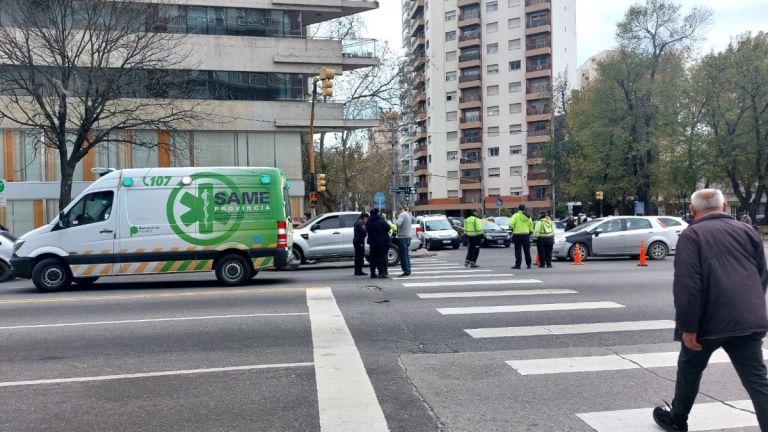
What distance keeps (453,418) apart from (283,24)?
3168cm

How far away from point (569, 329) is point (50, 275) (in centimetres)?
1081

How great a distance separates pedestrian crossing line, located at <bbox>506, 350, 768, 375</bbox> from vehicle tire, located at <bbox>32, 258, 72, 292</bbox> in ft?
35.2

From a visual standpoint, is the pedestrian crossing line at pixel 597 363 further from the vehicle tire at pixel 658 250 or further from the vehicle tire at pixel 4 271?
the vehicle tire at pixel 4 271

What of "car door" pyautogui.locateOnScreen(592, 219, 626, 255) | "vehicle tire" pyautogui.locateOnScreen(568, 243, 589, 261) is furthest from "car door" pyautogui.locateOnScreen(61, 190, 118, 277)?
"car door" pyautogui.locateOnScreen(592, 219, 626, 255)

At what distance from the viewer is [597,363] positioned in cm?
668

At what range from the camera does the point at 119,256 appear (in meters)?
13.6

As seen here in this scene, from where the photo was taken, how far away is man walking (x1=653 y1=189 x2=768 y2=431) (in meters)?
4.04

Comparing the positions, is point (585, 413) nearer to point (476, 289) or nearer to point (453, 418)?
point (453, 418)

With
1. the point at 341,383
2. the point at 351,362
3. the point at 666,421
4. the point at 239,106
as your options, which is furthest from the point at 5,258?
the point at 666,421

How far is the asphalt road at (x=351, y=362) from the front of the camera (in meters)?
5.11

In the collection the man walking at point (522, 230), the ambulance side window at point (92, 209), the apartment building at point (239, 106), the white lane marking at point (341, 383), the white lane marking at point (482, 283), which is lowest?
the white lane marking at point (482, 283)

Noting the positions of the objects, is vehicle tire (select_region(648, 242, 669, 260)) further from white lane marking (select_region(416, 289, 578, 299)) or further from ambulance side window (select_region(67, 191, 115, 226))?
ambulance side window (select_region(67, 191, 115, 226))

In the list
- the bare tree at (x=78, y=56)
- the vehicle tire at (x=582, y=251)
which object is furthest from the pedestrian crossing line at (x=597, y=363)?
the bare tree at (x=78, y=56)

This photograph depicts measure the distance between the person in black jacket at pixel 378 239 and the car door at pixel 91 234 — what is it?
5431 millimetres
